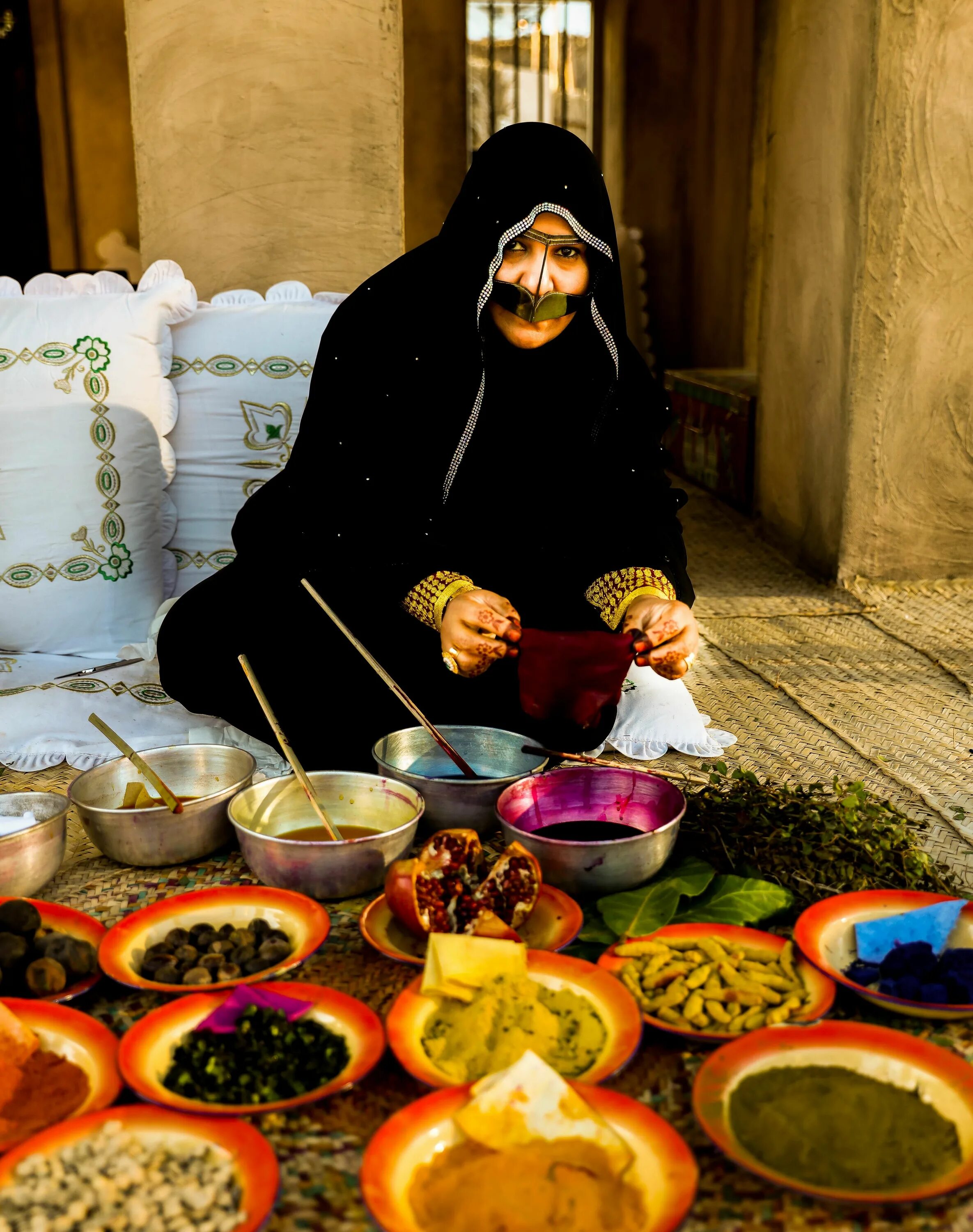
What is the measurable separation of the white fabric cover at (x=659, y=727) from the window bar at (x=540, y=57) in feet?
21.1

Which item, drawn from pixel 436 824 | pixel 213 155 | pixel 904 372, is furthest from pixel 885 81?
pixel 436 824

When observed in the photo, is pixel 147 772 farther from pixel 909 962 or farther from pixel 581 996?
pixel 909 962

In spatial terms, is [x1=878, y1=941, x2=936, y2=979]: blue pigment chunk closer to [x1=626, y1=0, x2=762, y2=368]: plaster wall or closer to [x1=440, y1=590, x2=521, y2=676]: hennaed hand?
[x1=440, y1=590, x2=521, y2=676]: hennaed hand

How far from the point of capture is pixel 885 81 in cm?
341

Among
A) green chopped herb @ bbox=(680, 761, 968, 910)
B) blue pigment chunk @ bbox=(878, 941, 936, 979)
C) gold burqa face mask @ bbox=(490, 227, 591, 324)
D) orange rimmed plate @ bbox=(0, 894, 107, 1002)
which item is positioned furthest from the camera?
gold burqa face mask @ bbox=(490, 227, 591, 324)

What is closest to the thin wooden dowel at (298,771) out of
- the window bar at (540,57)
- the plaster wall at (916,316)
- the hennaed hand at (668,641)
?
the hennaed hand at (668,641)

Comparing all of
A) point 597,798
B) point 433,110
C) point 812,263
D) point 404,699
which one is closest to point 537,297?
point 404,699

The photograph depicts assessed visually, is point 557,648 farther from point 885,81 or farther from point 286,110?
point 885,81

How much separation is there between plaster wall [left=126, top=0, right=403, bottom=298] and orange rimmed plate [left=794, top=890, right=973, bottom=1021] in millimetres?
2207

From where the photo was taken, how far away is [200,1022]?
1.37 m

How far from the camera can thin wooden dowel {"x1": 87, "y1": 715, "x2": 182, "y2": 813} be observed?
180 centimetres

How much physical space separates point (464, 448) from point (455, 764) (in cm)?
61

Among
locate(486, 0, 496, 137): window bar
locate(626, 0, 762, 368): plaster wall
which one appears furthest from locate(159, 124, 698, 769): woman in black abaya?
locate(486, 0, 496, 137): window bar

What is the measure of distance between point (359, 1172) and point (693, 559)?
3279mm
